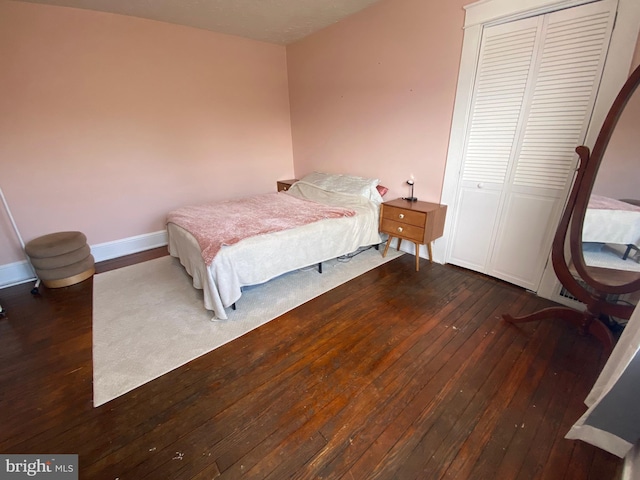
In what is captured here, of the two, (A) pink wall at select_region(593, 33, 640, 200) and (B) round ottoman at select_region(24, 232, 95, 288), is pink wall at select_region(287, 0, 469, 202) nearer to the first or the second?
(A) pink wall at select_region(593, 33, 640, 200)

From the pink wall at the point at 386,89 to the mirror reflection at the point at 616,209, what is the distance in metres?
1.27

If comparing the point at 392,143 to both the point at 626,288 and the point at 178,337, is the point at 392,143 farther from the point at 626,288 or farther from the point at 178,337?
the point at 178,337

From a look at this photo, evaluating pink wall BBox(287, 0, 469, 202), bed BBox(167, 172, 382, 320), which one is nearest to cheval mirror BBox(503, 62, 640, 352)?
pink wall BBox(287, 0, 469, 202)

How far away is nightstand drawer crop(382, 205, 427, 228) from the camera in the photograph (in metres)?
2.64

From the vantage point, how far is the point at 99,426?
1.36 meters

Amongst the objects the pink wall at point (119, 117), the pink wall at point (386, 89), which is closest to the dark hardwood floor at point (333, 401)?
the pink wall at point (119, 117)

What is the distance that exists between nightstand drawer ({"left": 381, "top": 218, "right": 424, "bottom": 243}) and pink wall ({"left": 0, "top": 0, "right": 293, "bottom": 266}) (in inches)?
94.0

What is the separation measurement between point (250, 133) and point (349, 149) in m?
1.57

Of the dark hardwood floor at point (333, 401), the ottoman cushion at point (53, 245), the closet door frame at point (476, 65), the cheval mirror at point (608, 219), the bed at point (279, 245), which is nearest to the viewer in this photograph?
the dark hardwood floor at point (333, 401)

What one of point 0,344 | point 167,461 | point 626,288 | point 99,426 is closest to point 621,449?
point 626,288

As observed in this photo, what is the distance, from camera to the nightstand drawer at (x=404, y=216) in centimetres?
264

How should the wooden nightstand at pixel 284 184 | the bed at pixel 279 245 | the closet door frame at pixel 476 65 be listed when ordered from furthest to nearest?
the wooden nightstand at pixel 284 184 < the bed at pixel 279 245 < the closet door frame at pixel 476 65

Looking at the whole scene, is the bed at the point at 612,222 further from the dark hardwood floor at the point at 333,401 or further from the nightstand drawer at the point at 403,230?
the nightstand drawer at the point at 403,230

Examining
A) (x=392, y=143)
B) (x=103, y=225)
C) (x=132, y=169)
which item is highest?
(x=392, y=143)
